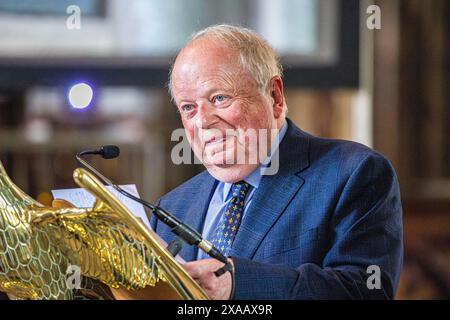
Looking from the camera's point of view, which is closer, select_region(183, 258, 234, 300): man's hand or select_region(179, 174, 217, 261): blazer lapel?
select_region(183, 258, 234, 300): man's hand

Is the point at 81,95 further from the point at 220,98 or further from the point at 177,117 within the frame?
the point at 177,117

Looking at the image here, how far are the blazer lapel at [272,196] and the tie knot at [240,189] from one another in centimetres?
5

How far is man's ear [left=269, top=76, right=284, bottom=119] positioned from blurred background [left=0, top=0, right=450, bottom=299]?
39 centimetres

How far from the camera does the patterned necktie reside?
6.18 feet

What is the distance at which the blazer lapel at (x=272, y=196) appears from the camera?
1831mm

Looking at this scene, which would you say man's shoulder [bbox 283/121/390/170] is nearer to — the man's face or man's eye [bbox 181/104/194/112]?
the man's face

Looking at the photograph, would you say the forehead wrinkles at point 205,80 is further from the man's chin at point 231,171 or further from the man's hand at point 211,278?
the man's hand at point 211,278

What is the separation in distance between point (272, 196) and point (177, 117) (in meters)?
5.55

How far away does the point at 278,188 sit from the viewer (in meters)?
1.91

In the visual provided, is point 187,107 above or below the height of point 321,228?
above
